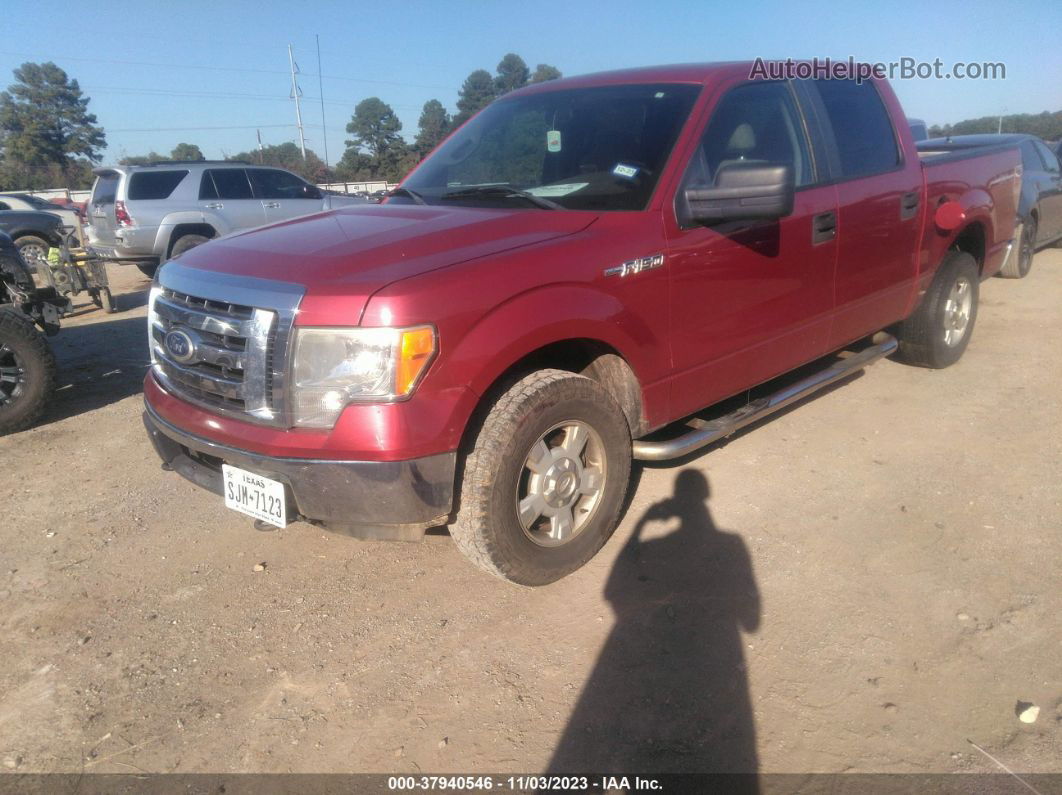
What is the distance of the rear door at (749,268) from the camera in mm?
3297

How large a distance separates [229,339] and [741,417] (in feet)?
7.62

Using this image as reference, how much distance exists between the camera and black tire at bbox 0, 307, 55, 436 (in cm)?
503

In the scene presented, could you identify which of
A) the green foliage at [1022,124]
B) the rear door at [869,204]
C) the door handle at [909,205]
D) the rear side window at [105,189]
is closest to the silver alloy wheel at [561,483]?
the rear door at [869,204]

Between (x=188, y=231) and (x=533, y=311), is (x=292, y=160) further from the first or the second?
(x=533, y=311)

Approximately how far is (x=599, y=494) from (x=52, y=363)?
166 inches

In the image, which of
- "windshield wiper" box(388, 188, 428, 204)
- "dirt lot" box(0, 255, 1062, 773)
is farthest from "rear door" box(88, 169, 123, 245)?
"windshield wiper" box(388, 188, 428, 204)

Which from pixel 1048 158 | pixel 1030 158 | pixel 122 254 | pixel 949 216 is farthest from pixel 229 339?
pixel 1048 158

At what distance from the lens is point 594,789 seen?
2.16 meters

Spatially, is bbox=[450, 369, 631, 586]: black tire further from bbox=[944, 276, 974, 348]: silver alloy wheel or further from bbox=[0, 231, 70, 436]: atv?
bbox=[0, 231, 70, 436]: atv

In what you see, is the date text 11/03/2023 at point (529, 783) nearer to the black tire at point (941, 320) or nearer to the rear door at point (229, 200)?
the black tire at point (941, 320)

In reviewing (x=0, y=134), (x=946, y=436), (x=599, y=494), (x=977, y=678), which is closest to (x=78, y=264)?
(x=599, y=494)

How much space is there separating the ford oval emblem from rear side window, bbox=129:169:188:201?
934 cm

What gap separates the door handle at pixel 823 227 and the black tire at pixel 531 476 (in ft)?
5.06

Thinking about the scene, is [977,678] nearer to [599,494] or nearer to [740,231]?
[599,494]
